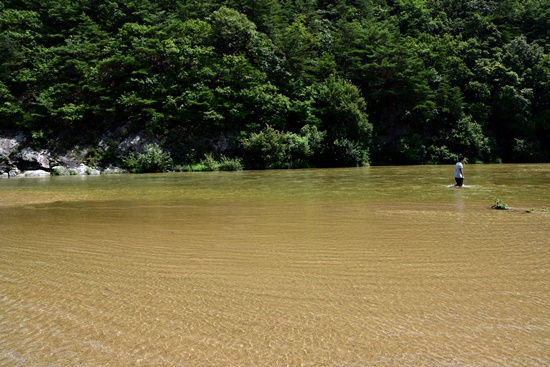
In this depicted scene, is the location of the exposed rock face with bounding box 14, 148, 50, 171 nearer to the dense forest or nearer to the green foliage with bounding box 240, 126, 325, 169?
the dense forest

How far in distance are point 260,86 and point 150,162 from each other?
472 inches

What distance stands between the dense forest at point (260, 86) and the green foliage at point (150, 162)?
0.99ft

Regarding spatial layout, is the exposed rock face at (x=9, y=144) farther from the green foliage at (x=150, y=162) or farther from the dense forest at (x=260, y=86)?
the green foliage at (x=150, y=162)

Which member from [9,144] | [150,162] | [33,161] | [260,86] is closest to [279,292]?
[150,162]

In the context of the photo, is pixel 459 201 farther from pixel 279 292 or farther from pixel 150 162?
pixel 150 162

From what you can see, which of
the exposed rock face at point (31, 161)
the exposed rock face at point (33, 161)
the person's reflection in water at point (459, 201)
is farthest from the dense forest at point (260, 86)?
the person's reflection in water at point (459, 201)

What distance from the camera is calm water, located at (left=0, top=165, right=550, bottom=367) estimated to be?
2.75 m

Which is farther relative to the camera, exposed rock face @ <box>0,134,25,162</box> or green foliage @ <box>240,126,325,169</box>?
green foliage @ <box>240,126,325,169</box>

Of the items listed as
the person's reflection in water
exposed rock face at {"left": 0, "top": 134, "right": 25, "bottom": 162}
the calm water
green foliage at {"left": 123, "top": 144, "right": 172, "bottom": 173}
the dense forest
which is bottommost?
the calm water

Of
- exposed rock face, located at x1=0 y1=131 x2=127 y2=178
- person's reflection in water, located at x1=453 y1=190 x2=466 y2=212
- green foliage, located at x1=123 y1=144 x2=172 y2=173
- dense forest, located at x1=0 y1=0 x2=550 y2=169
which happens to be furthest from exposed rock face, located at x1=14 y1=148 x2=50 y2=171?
person's reflection in water, located at x1=453 y1=190 x2=466 y2=212

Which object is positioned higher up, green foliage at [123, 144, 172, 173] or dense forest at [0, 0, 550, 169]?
dense forest at [0, 0, 550, 169]

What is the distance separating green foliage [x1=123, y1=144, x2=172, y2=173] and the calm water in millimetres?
25372

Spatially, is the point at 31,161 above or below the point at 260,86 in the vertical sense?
below

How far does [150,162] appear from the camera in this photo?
1287 inches
